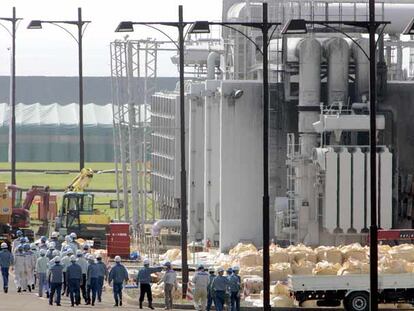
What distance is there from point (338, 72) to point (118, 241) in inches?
357

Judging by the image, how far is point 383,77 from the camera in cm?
6003

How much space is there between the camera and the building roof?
180 m

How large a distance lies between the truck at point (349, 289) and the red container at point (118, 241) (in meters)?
18.2

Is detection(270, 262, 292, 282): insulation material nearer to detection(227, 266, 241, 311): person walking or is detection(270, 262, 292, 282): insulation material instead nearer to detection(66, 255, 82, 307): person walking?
detection(66, 255, 82, 307): person walking

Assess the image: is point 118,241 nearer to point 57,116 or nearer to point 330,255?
point 330,255

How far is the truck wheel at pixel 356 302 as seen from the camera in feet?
132

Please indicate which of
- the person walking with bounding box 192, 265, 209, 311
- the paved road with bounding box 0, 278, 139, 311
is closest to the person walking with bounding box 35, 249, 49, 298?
the paved road with bounding box 0, 278, 139, 311

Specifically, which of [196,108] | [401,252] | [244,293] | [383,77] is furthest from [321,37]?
[244,293]

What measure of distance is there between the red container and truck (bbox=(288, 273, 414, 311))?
→ 18238 millimetres

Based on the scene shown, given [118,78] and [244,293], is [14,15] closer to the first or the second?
[118,78]

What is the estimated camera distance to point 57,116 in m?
186

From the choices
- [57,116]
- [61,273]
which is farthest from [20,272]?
[57,116]

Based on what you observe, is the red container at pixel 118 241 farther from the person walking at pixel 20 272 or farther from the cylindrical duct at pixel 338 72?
the person walking at pixel 20 272

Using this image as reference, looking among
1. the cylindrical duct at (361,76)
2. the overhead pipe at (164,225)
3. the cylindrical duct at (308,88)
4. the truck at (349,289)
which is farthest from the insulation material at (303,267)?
the overhead pipe at (164,225)
